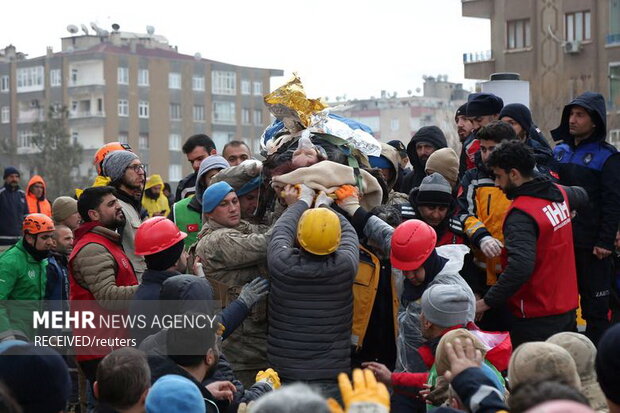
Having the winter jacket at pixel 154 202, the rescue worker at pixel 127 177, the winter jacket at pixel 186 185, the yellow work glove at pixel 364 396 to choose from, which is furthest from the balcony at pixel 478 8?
the yellow work glove at pixel 364 396

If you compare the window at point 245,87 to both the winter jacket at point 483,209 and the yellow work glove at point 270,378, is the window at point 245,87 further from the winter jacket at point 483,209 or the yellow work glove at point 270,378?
the yellow work glove at point 270,378

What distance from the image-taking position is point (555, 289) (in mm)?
7648

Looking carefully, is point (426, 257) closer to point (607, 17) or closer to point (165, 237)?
point (165, 237)

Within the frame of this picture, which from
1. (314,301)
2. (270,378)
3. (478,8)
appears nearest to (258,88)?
(478,8)

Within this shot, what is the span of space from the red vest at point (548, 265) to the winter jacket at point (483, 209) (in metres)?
0.33

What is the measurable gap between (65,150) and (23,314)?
64.7 metres

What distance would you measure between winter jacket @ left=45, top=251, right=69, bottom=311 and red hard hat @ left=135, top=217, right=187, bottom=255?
3.10 m

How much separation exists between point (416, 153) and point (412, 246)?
10.4ft

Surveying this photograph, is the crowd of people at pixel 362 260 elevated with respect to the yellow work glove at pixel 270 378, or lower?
elevated

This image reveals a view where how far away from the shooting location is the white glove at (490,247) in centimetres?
764

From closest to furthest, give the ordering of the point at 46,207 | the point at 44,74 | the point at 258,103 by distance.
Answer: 1. the point at 46,207
2. the point at 44,74
3. the point at 258,103

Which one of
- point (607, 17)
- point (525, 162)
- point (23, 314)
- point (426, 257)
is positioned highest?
point (607, 17)

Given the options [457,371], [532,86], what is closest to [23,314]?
[457,371]

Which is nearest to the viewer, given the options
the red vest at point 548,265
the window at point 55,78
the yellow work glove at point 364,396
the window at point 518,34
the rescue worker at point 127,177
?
the yellow work glove at point 364,396
